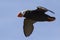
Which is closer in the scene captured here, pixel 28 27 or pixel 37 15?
pixel 37 15

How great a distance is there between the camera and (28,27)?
43.8 ft

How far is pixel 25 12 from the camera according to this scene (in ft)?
39.2

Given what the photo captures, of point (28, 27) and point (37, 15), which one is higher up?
point (28, 27)

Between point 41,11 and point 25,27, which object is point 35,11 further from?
point 25,27

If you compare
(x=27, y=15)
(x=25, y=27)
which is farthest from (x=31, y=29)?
(x=27, y=15)

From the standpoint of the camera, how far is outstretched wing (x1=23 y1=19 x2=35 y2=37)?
509 inches

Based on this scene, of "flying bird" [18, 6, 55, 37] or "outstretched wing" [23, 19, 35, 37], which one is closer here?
"flying bird" [18, 6, 55, 37]

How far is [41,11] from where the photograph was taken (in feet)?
38.6

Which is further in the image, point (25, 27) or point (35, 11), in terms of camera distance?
point (25, 27)

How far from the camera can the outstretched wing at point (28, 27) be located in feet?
42.4

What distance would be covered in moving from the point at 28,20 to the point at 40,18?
1.15 meters

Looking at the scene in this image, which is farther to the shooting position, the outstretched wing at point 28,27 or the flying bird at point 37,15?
the outstretched wing at point 28,27

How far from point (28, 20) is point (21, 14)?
1.08 m

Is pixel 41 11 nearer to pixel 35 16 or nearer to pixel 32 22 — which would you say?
pixel 35 16
